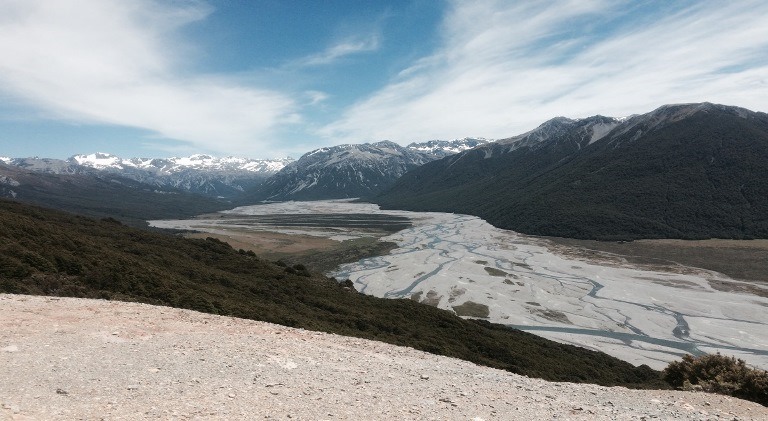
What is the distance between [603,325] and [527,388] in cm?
4542

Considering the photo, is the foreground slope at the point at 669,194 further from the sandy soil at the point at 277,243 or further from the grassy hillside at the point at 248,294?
the grassy hillside at the point at 248,294

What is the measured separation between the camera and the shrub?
14.6m

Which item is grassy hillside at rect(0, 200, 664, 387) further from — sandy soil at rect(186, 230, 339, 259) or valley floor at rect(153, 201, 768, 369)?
sandy soil at rect(186, 230, 339, 259)

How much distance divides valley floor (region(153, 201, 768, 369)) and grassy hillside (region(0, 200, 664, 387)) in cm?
1563

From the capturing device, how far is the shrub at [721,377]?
14.6 meters

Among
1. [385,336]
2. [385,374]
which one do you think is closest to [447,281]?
[385,336]

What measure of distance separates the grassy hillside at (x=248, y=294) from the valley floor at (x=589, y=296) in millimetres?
15627

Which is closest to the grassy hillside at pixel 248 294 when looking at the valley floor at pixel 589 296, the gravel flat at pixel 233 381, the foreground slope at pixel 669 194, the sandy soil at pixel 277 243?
the gravel flat at pixel 233 381

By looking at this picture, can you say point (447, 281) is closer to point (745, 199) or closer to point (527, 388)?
point (527, 388)

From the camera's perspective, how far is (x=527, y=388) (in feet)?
47.4

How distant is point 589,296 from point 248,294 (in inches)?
2214

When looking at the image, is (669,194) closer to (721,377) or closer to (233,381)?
(721,377)

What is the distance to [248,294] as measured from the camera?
2756 centimetres

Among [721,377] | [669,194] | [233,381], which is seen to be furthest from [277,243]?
[669,194]
